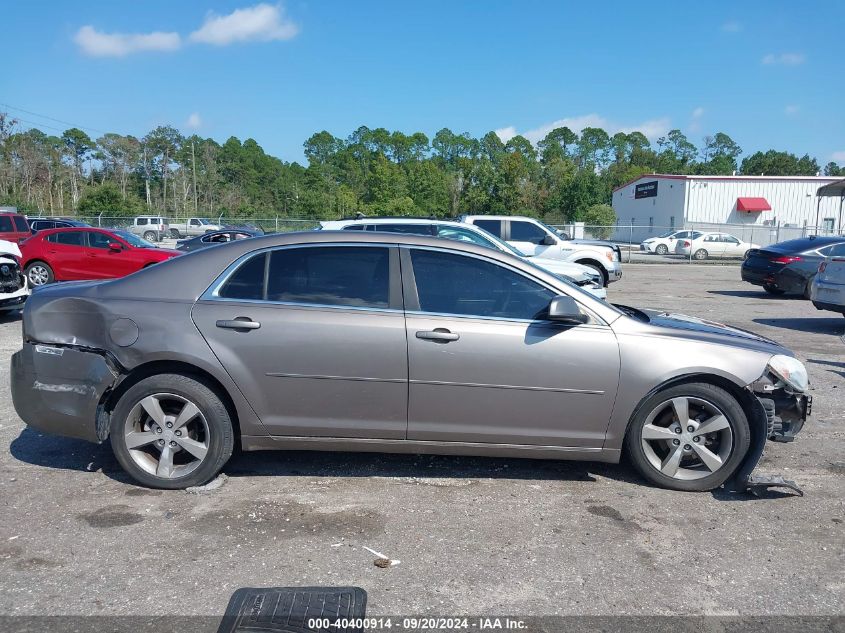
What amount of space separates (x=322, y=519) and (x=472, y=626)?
4.33ft

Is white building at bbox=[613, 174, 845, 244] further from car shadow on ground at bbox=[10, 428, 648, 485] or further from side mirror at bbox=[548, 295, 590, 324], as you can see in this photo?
side mirror at bbox=[548, 295, 590, 324]

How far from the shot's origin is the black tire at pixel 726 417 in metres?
4.38

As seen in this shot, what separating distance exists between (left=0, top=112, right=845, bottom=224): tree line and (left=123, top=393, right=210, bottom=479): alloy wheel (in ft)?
173

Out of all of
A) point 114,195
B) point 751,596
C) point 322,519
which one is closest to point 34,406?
point 322,519

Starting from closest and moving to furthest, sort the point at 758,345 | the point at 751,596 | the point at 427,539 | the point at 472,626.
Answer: the point at 472,626, the point at 751,596, the point at 427,539, the point at 758,345

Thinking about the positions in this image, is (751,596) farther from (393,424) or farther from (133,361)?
(133,361)

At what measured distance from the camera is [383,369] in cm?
430

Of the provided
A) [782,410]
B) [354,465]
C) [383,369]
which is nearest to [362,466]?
[354,465]

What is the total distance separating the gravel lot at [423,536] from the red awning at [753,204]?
158 feet

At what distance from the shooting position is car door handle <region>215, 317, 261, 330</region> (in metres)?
4.33

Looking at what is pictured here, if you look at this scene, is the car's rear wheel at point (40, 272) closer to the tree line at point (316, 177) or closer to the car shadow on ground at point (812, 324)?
the car shadow on ground at point (812, 324)

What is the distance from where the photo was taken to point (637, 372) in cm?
432

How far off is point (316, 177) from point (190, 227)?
1585 inches

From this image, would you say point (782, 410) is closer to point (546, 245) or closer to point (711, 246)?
point (546, 245)
